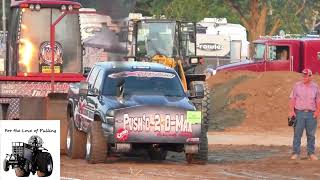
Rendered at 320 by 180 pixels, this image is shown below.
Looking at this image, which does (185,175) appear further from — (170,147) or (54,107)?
(54,107)

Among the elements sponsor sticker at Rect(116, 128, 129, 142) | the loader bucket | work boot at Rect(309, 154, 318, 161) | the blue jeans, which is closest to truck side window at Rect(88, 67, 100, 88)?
the loader bucket

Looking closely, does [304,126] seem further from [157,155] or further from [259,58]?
[259,58]

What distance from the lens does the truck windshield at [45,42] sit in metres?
20.6

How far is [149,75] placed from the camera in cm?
1950

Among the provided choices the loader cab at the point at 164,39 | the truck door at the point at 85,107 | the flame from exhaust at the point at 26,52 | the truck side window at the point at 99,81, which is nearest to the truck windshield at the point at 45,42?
the flame from exhaust at the point at 26,52

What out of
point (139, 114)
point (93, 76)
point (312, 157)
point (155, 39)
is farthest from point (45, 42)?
point (155, 39)

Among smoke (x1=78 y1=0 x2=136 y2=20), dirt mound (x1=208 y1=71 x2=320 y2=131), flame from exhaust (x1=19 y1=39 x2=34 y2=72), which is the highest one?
smoke (x1=78 y1=0 x2=136 y2=20)

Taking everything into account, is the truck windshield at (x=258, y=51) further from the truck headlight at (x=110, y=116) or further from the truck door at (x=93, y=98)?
the truck headlight at (x=110, y=116)

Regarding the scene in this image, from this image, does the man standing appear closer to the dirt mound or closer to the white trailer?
the dirt mound

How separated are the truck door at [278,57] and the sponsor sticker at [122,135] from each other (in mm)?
23048

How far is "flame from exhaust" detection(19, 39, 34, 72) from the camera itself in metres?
21.4

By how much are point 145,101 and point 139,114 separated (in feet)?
1.06

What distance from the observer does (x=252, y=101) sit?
35.0 meters

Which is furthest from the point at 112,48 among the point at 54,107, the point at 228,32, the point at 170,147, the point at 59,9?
the point at 228,32
